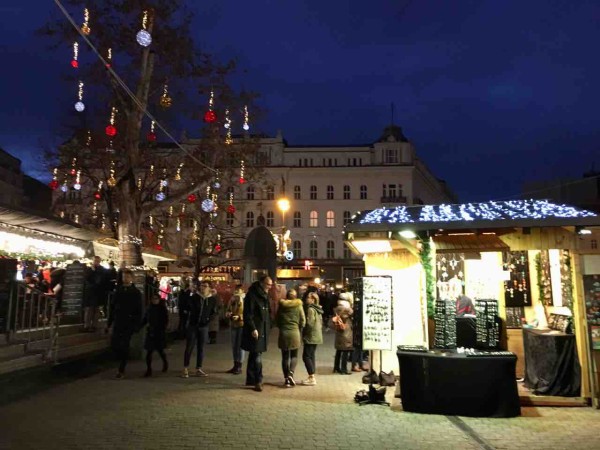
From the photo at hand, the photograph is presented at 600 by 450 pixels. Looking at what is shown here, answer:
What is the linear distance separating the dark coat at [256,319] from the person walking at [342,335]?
2.41m

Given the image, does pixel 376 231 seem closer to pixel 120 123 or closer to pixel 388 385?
pixel 388 385

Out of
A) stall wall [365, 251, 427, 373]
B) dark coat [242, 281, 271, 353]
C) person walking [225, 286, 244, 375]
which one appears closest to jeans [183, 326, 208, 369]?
person walking [225, 286, 244, 375]

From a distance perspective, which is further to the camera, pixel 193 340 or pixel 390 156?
pixel 390 156

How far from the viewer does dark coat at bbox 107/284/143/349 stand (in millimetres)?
10828

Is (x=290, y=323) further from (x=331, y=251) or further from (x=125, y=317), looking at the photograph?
(x=331, y=251)

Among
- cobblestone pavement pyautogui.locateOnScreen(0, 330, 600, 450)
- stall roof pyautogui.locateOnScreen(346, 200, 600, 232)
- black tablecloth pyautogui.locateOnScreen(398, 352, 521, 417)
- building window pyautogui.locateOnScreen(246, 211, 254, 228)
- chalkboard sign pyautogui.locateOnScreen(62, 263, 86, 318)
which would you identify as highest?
building window pyautogui.locateOnScreen(246, 211, 254, 228)

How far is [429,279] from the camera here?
30.2 feet

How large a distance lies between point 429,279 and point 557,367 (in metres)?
2.38

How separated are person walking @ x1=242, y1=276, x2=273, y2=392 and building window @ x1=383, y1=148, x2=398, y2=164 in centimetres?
5770

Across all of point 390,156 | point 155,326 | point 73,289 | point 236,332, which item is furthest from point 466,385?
point 390,156

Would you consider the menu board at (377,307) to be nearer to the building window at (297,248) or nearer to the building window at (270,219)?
the building window at (297,248)

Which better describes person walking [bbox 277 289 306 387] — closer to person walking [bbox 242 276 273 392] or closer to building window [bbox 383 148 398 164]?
person walking [bbox 242 276 273 392]

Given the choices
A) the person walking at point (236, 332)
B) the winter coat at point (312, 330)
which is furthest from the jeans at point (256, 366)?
the person walking at point (236, 332)

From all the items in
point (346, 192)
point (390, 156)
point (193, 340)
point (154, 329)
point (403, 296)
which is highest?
point (390, 156)
